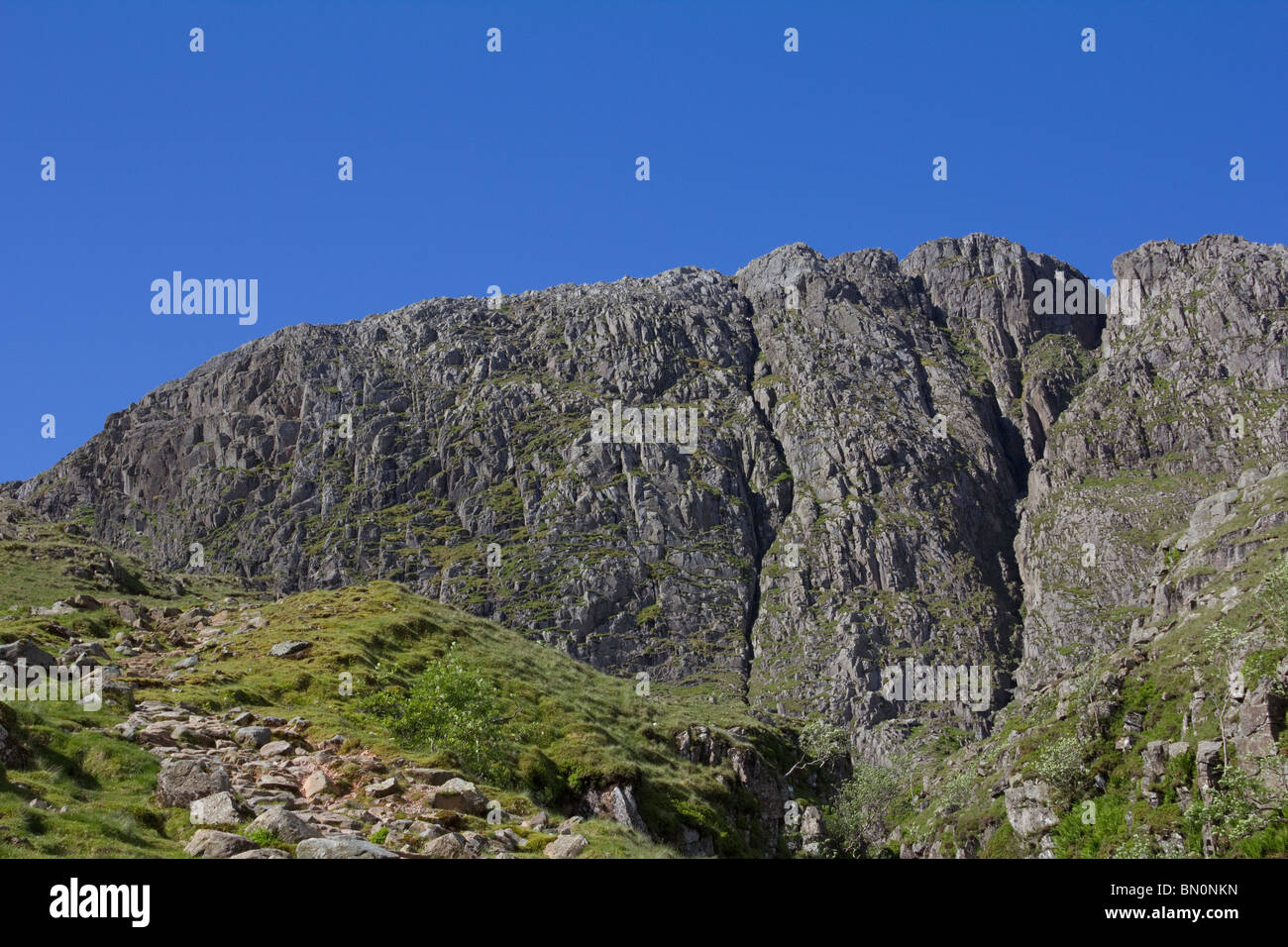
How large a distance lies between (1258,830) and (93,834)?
1620 inches

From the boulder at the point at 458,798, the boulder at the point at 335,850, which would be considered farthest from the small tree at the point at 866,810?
the boulder at the point at 335,850

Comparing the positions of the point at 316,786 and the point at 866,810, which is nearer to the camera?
the point at 316,786

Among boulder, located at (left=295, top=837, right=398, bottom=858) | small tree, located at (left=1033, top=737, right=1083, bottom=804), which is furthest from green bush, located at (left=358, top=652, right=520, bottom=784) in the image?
small tree, located at (left=1033, top=737, right=1083, bottom=804)

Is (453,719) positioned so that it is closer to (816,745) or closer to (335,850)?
(335,850)

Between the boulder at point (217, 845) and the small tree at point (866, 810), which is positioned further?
the small tree at point (866, 810)

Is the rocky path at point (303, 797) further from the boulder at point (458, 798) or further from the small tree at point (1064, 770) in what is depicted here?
the small tree at point (1064, 770)

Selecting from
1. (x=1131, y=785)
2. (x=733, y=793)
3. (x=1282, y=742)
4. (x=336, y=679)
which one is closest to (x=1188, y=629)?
(x=1131, y=785)

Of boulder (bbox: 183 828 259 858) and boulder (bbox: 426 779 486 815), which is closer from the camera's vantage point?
boulder (bbox: 183 828 259 858)

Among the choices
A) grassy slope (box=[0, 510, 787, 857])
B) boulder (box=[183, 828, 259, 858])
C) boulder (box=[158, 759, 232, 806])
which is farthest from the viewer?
boulder (box=[158, 759, 232, 806])

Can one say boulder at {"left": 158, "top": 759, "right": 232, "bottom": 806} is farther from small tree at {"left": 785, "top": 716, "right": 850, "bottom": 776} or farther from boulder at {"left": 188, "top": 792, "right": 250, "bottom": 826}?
small tree at {"left": 785, "top": 716, "right": 850, "bottom": 776}

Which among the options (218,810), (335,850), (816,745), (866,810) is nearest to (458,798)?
(218,810)

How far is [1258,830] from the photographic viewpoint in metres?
36.2
